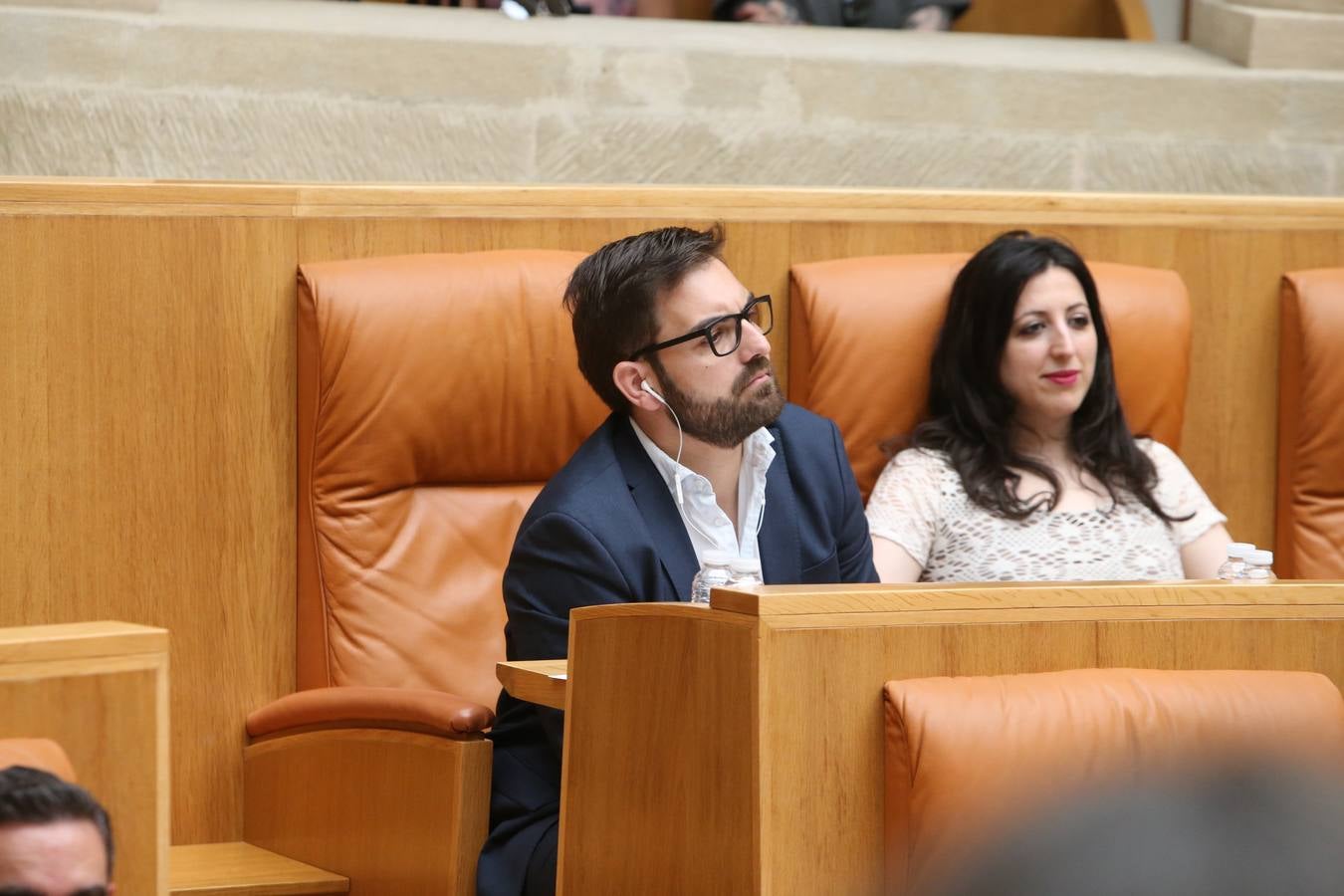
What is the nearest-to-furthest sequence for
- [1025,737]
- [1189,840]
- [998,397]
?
[1189,840] → [1025,737] → [998,397]

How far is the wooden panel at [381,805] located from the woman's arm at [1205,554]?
1.12 metres

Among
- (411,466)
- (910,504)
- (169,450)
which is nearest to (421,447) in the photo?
(411,466)

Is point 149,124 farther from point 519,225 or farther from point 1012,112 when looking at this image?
point 1012,112

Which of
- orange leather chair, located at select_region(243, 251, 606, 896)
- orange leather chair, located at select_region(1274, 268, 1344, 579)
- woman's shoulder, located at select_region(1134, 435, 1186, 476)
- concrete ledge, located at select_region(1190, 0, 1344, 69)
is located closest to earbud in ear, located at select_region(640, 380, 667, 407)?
orange leather chair, located at select_region(243, 251, 606, 896)

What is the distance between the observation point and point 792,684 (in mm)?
1484

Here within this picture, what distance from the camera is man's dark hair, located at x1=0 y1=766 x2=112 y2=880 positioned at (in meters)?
1.12

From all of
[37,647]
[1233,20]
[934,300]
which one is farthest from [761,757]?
[1233,20]

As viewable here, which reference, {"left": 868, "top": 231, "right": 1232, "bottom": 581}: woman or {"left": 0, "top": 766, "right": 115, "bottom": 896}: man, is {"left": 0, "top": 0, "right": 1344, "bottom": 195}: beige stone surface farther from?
{"left": 0, "top": 766, "right": 115, "bottom": 896}: man

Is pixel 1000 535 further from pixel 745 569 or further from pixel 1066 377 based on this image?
pixel 745 569

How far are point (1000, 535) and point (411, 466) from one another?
0.80 metres

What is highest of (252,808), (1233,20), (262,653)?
(1233,20)

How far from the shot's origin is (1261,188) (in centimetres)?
310

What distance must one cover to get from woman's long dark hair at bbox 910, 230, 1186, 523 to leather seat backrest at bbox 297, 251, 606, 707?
1.68 feet

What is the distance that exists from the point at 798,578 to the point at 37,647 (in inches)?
38.8
